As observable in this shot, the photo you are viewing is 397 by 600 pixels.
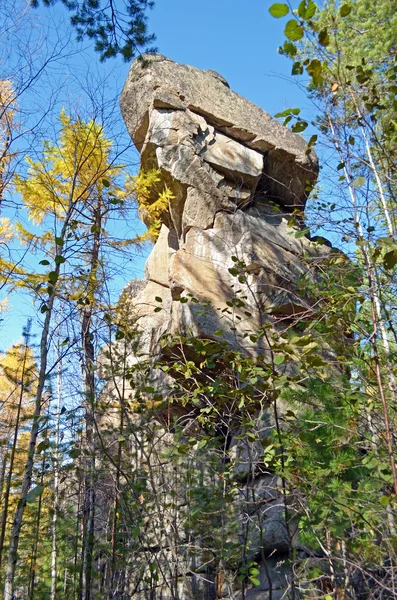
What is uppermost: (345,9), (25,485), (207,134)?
(207,134)

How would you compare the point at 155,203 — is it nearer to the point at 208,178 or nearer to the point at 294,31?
the point at 208,178

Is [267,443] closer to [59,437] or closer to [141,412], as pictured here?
[141,412]

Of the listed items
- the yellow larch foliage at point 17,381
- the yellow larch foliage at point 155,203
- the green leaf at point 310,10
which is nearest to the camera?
the green leaf at point 310,10

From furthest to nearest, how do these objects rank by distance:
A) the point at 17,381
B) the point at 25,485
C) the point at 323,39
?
the point at 17,381 → the point at 25,485 → the point at 323,39

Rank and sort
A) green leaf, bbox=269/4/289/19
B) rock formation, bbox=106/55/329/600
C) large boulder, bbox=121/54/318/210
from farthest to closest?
large boulder, bbox=121/54/318/210
rock formation, bbox=106/55/329/600
green leaf, bbox=269/4/289/19

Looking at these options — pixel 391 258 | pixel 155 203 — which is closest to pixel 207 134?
pixel 155 203

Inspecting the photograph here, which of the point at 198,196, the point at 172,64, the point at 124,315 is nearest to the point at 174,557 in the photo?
the point at 124,315

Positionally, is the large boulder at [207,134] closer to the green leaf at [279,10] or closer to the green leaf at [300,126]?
the green leaf at [300,126]

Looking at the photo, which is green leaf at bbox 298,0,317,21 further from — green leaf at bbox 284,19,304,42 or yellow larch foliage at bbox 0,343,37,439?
yellow larch foliage at bbox 0,343,37,439

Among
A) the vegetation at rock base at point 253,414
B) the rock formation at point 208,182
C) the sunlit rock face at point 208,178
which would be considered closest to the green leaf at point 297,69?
the vegetation at rock base at point 253,414

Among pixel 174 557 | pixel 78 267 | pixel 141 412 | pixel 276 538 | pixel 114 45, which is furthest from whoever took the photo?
pixel 276 538

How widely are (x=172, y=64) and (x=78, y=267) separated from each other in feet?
21.1

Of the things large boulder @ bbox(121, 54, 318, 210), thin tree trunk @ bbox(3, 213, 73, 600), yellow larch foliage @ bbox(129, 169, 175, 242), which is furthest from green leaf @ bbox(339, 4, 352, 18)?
large boulder @ bbox(121, 54, 318, 210)

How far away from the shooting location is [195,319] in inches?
269
